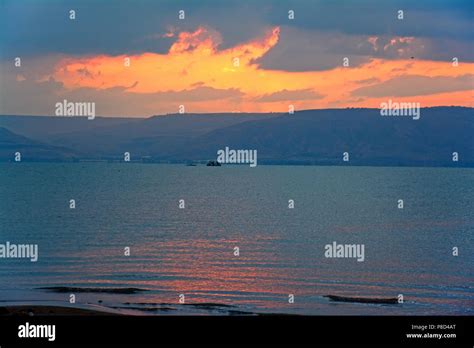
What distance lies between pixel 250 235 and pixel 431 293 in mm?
30531

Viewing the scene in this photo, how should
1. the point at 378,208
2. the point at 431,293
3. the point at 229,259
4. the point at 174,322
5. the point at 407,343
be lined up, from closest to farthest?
the point at 407,343, the point at 174,322, the point at 431,293, the point at 229,259, the point at 378,208

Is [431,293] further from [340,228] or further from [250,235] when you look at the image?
[340,228]

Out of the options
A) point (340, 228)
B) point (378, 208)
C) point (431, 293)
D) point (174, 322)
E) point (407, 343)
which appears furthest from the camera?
point (378, 208)

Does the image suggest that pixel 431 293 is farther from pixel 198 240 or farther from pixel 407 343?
pixel 198 240

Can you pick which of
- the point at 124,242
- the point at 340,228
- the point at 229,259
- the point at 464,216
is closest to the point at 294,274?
Answer: the point at 229,259

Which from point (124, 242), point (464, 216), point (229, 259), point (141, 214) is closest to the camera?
point (229, 259)

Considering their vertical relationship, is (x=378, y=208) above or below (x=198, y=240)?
above

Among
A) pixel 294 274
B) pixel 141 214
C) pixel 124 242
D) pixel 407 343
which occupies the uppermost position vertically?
pixel 141 214

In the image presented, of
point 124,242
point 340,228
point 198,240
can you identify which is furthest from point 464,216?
point 124,242

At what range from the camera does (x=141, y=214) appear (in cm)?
9425

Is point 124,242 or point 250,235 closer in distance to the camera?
point 124,242

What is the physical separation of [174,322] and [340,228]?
2199 inches

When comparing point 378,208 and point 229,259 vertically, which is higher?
point 378,208

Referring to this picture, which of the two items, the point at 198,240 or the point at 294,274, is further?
the point at 198,240
